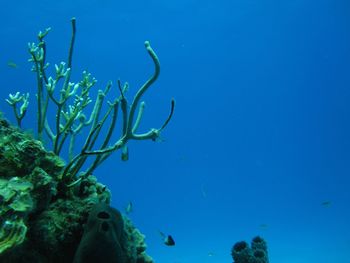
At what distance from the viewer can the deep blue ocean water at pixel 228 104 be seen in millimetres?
45594

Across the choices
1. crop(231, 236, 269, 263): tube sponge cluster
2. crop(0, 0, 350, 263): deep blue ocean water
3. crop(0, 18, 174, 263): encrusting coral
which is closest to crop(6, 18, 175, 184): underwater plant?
crop(0, 18, 174, 263): encrusting coral

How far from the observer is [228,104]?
92.9 meters

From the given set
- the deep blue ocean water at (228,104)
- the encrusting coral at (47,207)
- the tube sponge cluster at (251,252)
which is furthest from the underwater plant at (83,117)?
the deep blue ocean water at (228,104)

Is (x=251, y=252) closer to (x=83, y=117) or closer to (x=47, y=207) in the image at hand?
(x=83, y=117)

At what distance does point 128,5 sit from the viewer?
43.9 metres

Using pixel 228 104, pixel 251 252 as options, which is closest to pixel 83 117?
pixel 251 252

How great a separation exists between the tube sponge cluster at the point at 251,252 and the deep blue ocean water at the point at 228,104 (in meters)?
24.2

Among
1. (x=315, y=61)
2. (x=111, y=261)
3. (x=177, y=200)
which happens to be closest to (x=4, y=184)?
(x=111, y=261)

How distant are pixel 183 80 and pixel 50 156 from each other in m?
86.3

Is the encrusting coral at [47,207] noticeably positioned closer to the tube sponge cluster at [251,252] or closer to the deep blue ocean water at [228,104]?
the tube sponge cluster at [251,252]

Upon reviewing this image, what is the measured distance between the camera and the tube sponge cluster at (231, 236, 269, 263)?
23.1 feet

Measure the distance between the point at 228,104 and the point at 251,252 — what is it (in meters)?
87.1

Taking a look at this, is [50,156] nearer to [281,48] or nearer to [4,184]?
[4,184]

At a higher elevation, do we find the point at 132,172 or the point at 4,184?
the point at 132,172
